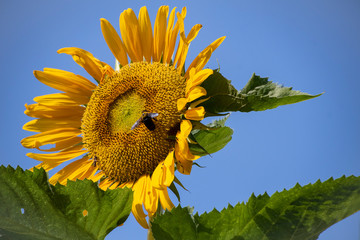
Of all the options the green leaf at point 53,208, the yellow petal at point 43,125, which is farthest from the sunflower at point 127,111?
the green leaf at point 53,208

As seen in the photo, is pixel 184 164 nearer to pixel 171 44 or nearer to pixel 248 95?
pixel 248 95

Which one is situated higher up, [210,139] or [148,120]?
[148,120]

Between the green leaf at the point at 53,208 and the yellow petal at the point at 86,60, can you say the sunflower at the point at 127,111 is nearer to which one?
the yellow petal at the point at 86,60

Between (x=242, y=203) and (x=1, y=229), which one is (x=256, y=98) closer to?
(x=242, y=203)

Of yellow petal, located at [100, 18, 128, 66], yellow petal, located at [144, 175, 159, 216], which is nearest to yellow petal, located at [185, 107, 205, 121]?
yellow petal, located at [144, 175, 159, 216]

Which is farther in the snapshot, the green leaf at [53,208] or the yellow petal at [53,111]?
the yellow petal at [53,111]

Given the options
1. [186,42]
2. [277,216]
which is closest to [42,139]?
[186,42]

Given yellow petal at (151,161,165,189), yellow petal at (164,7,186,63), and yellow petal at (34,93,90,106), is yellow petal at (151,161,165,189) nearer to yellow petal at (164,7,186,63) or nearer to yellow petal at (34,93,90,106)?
yellow petal at (164,7,186,63)
